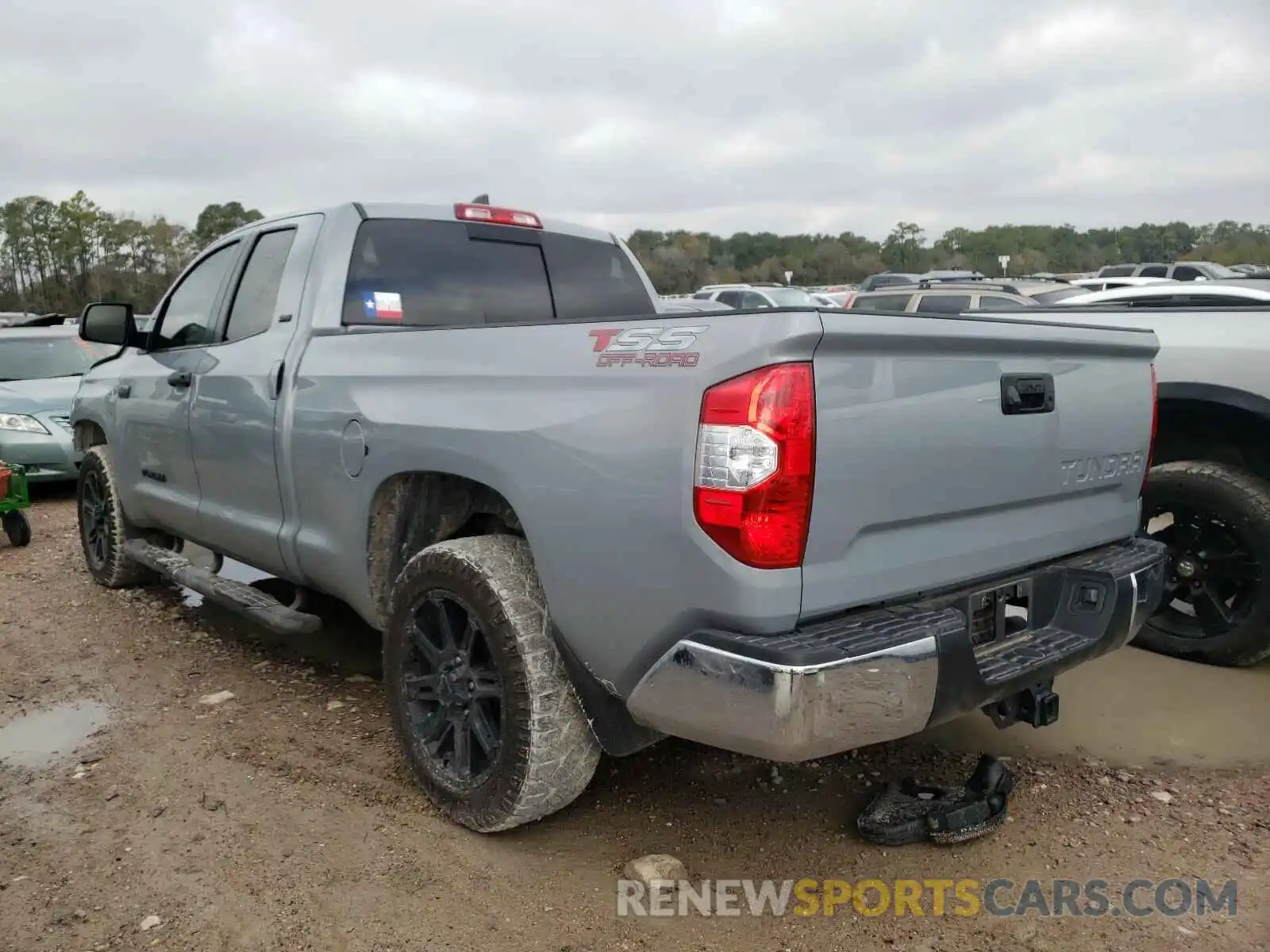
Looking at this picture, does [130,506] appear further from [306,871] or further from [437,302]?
[306,871]

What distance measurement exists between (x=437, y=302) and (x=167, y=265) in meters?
55.1

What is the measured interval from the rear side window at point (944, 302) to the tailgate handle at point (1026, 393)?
1182 cm

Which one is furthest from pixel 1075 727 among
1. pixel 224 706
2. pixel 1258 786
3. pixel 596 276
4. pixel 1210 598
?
pixel 224 706

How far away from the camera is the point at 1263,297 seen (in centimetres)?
491

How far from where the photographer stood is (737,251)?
5647cm

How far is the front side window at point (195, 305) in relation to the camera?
453 centimetres

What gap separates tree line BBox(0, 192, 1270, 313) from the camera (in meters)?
51.9

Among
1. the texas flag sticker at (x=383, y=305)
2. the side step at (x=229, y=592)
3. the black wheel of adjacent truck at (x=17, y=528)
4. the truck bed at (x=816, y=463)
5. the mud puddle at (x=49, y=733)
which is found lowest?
the black wheel of adjacent truck at (x=17, y=528)

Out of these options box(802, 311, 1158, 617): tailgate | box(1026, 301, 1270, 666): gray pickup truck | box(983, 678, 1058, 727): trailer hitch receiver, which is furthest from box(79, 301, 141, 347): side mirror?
box(1026, 301, 1270, 666): gray pickup truck

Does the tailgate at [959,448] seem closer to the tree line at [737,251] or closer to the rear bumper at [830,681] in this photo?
the rear bumper at [830,681]

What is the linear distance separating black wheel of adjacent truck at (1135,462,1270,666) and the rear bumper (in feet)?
6.49

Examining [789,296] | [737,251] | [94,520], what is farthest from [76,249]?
[94,520]

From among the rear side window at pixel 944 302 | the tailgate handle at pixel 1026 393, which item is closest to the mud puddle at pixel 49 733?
the tailgate handle at pixel 1026 393

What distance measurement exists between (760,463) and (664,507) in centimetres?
25
